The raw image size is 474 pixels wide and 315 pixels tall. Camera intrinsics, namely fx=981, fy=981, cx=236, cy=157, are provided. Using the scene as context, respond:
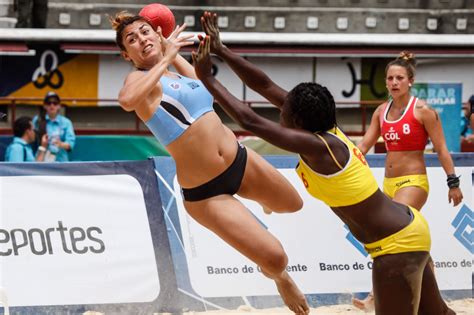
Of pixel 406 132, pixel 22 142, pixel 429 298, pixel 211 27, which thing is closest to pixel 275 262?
pixel 429 298

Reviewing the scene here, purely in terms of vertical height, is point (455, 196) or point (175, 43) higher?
point (175, 43)

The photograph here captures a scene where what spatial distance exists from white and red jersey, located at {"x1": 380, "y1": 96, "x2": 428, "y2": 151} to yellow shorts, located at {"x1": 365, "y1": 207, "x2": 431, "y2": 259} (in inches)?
95.5

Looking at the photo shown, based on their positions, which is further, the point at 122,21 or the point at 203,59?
the point at 122,21

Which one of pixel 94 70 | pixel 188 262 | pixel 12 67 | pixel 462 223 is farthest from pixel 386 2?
pixel 188 262

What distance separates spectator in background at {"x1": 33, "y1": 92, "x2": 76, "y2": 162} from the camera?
11609mm

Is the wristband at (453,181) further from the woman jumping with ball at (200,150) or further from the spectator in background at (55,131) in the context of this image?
the spectator in background at (55,131)

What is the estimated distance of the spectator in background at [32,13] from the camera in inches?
637

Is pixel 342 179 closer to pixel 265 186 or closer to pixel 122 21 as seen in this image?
pixel 265 186

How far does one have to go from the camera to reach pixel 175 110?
19.6ft

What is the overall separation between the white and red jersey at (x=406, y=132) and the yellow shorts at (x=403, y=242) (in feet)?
7.95

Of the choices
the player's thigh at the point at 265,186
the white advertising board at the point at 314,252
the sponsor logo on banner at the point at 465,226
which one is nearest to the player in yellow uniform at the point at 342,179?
the player's thigh at the point at 265,186

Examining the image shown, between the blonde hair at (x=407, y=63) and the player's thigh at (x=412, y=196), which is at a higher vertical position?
the blonde hair at (x=407, y=63)

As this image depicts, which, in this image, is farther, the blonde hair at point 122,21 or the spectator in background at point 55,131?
the spectator in background at point 55,131

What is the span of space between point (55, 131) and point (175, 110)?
20.0ft
